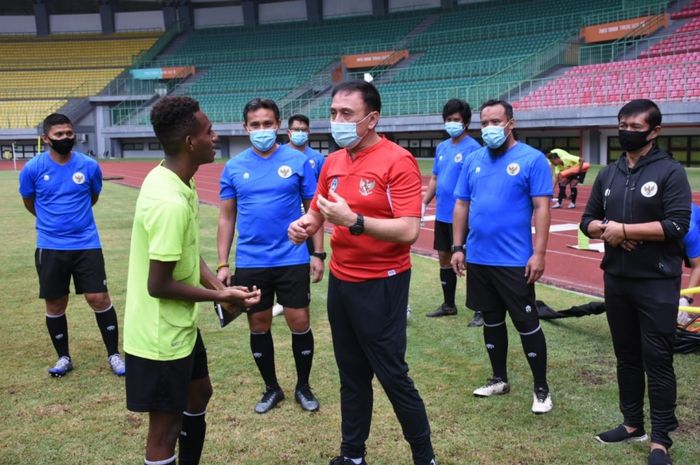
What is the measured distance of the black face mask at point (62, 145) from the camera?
5.13 metres

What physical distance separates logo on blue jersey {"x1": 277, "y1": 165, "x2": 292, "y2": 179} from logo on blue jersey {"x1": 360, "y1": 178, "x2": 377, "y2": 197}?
1350 mm

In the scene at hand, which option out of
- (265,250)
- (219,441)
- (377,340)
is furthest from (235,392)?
(377,340)

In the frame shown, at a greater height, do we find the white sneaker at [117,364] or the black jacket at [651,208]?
the black jacket at [651,208]

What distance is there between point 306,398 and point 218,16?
167 feet

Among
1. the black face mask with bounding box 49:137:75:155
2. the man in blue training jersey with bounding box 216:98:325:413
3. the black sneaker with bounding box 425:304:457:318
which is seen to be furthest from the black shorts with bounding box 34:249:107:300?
the black sneaker with bounding box 425:304:457:318

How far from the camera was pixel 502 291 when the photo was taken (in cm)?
459

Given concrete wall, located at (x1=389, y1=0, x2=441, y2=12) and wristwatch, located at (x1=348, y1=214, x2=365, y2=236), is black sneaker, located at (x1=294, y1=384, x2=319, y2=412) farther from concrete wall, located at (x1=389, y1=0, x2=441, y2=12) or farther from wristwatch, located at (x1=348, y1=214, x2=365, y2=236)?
concrete wall, located at (x1=389, y1=0, x2=441, y2=12)

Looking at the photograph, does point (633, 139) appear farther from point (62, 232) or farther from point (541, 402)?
point (62, 232)

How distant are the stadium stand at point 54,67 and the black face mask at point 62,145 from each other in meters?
43.4

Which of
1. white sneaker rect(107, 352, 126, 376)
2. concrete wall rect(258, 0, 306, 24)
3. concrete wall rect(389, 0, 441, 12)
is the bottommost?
white sneaker rect(107, 352, 126, 376)

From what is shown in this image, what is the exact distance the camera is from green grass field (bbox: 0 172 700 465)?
393cm

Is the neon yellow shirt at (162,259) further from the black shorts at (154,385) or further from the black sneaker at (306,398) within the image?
the black sneaker at (306,398)

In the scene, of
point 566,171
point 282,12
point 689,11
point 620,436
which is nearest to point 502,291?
point 620,436

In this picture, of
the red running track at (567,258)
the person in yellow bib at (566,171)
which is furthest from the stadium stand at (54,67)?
the person in yellow bib at (566,171)
